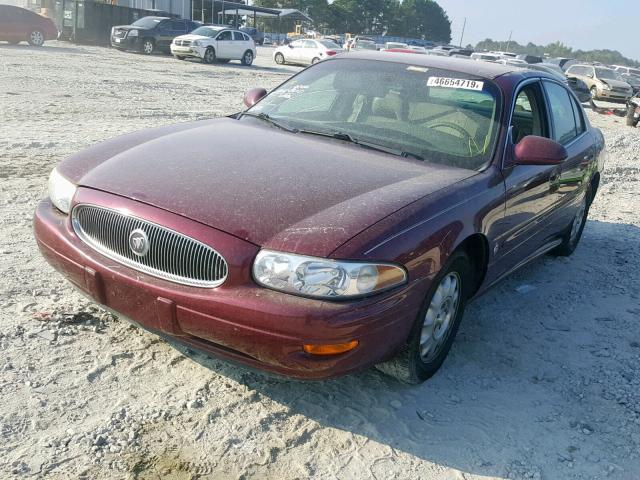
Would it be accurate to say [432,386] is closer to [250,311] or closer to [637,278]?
[250,311]

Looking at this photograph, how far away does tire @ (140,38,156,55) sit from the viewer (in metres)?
29.9

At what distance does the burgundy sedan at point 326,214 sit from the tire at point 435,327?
0.5 inches

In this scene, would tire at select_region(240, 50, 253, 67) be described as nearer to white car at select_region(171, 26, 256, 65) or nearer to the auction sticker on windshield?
white car at select_region(171, 26, 256, 65)

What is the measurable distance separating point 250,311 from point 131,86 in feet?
44.8

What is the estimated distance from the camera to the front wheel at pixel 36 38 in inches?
1074

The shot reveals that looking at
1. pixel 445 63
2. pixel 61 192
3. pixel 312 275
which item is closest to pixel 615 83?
pixel 445 63

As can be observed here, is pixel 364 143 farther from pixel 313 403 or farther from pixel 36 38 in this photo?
pixel 36 38

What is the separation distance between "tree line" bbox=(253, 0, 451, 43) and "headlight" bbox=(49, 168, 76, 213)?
84.8 metres

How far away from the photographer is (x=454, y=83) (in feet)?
13.7

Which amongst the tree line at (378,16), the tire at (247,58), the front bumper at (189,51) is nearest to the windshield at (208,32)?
the front bumper at (189,51)

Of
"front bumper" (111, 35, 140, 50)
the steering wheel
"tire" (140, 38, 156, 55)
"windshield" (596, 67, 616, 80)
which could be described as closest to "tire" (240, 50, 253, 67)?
"tire" (140, 38, 156, 55)

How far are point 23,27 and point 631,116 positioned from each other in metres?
Answer: 23.4

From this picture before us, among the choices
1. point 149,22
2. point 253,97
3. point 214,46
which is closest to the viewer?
point 253,97

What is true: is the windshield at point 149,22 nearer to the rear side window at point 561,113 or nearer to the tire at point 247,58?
the tire at point 247,58
